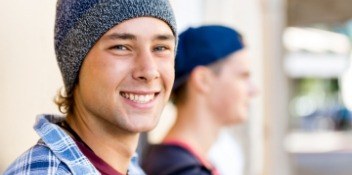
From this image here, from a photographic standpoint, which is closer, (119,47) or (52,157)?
(52,157)

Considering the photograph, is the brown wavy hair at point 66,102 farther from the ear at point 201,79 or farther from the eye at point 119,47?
the ear at point 201,79

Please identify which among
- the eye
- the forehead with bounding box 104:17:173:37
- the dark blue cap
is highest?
the forehead with bounding box 104:17:173:37

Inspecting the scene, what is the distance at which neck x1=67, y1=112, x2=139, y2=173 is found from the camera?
2.24 metres

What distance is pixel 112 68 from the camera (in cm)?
218

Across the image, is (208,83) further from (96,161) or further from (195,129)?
(96,161)

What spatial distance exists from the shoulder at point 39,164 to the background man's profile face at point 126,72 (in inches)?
9.3

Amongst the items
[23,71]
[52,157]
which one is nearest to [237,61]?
[23,71]

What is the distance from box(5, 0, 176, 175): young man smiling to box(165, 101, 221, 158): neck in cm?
116

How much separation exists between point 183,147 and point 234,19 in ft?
11.7

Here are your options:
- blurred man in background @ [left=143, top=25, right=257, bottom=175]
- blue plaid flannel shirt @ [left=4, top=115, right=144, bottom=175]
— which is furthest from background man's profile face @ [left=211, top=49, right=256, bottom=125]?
blue plaid flannel shirt @ [left=4, top=115, right=144, bottom=175]

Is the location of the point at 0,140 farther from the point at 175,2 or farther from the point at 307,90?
the point at 307,90

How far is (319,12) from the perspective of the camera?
9.48 m

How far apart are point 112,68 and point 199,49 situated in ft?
4.84

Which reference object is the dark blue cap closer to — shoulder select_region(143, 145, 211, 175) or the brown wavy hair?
shoulder select_region(143, 145, 211, 175)
